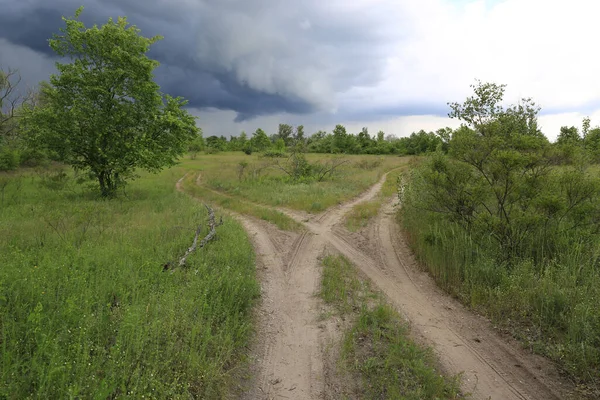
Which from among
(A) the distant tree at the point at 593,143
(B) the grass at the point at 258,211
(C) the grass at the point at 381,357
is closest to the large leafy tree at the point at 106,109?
(B) the grass at the point at 258,211

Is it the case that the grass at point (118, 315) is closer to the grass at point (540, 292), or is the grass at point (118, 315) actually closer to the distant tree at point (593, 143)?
the grass at point (540, 292)

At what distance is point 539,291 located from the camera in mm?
5691

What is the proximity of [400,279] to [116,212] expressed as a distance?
11596 millimetres

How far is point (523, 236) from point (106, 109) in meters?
18.5

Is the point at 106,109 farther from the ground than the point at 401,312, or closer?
farther from the ground

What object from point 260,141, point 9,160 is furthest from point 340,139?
point 9,160

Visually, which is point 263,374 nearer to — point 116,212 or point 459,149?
point 459,149

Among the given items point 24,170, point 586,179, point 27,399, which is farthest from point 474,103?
point 24,170

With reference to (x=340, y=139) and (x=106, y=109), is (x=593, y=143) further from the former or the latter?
(x=340, y=139)

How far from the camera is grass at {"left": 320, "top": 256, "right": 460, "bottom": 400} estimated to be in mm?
4148

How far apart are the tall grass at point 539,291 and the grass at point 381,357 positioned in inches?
67.5

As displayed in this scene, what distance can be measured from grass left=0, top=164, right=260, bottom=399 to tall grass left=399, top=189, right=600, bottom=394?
15.0 feet

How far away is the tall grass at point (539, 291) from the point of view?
4570 millimetres

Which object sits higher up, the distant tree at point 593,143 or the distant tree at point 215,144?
the distant tree at point 215,144
